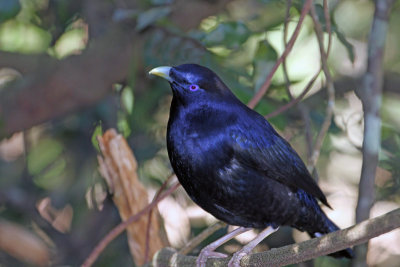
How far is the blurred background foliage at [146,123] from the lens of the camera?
502 cm

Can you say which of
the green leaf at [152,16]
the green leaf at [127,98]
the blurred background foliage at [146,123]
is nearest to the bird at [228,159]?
the green leaf at [152,16]

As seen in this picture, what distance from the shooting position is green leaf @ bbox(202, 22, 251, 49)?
397 cm

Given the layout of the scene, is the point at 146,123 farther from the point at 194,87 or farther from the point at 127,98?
the point at 194,87

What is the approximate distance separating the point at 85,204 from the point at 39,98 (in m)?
0.97

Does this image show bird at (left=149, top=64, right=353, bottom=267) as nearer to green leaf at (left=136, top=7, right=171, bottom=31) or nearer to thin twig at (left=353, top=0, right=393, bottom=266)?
thin twig at (left=353, top=0, right=393, bottom=266)

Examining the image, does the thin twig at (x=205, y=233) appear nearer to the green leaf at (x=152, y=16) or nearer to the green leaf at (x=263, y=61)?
the green leaf at (x=263, y=61)

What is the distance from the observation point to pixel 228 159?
119 inches

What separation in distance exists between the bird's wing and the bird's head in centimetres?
26

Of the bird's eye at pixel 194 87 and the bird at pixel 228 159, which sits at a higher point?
the bird's eye at pixel 194 87

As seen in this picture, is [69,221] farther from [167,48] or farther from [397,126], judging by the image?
[397,126]

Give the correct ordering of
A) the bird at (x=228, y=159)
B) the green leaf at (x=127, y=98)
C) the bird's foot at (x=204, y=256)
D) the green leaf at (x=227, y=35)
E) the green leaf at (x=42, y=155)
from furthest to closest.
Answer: the green leaf at (x=42, y=155) < the green leaf at (x=127, y=98) < the green leaf at (x=227, y=35) < the bird's foot at (x=204, y=256) < the bird at (x=228, y=159)

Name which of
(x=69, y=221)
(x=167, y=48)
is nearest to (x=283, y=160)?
(x=167, y=48)

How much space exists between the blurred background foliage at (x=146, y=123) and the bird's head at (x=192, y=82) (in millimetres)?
1492

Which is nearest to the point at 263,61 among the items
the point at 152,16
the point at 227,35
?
the point at 227,35
